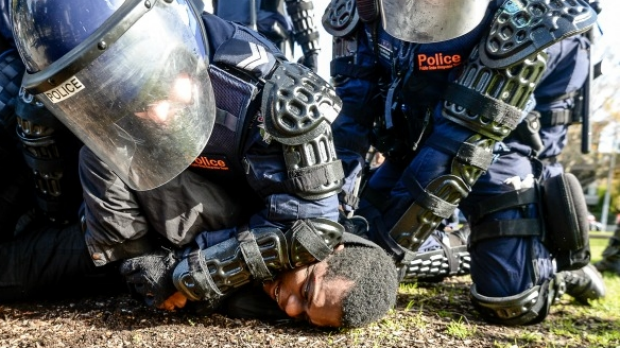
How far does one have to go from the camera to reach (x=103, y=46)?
2047mm

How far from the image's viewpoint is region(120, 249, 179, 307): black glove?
2.65 metres

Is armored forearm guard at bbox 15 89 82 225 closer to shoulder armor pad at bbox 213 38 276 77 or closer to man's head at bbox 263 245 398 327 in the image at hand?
shoulder armor pad at bbox 213 38 276 77

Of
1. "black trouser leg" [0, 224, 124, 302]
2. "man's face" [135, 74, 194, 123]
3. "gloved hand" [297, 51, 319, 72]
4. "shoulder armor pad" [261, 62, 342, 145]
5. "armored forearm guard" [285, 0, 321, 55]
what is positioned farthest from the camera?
"gloved hand" [297, 51, 319, 72]

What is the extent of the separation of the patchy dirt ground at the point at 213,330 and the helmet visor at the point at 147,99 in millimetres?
609

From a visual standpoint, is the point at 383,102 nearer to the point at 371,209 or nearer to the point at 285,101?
the point at 371,209

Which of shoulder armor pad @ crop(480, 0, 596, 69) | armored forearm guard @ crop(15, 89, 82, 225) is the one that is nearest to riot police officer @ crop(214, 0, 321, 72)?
armored forearm guard @ crop(15, 89, 82, 225)

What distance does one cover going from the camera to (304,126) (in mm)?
2449

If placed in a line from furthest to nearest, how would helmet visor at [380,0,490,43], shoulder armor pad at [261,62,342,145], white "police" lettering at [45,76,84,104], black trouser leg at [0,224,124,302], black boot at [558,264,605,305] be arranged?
black boot at [558,264,605,305]
black trouser leg at [0,224,124,302]
helmet visor at [380,0,490,43]
shoulder armor pad at [261,62,342,145]
white "police" lettering at [45,76,84,104]

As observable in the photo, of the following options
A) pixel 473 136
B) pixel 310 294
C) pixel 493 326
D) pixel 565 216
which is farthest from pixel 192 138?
pixel 565 216

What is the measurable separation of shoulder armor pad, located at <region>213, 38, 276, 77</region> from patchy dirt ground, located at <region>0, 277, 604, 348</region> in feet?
3.37

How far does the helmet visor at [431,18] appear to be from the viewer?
278cm

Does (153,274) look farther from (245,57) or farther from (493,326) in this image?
(493,326)

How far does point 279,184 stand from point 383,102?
1.24 metres

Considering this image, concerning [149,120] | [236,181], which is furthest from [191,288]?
[149,120]
